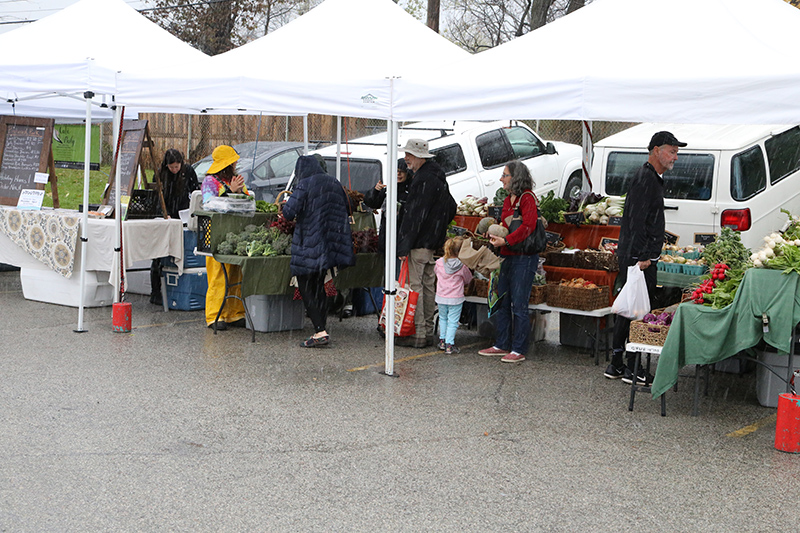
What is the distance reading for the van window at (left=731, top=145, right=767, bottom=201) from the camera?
1070 centimetres

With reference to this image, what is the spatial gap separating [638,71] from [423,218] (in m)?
2.97

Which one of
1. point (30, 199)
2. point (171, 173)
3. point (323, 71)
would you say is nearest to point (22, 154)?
point (30, 199)

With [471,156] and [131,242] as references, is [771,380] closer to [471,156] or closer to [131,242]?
[131,242]

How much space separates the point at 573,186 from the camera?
16016 mm

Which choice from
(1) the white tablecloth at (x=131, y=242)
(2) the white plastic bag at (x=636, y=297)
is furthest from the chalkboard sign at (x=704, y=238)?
(1) the white tablecloth at (x=131, y=242)

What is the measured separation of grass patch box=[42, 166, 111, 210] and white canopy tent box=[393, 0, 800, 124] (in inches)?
654

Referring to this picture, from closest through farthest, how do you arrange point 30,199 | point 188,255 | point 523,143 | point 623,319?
point 623,319 → point 188,255 → point 30,199 → point 523,143

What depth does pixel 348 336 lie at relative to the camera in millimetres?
9758

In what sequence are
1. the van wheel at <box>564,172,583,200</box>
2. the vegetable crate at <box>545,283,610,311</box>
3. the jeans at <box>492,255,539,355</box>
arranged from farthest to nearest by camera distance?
the van wheel at <box>564,172,583,200</box> → the vegetable crate at <box>545,283,610,311</box> → the jeans at <box>492,255,539,355</box>

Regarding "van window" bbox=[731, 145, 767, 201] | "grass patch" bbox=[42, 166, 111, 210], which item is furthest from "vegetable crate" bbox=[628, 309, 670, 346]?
"grass patch" bbox=[42, 166, 111, 210]

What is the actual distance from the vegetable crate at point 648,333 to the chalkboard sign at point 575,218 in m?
2.99

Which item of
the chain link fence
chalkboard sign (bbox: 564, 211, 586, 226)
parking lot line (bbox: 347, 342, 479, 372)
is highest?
the chain link fence

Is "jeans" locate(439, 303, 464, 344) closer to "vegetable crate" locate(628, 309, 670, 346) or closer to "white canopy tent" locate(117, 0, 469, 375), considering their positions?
"white canopy tent" locate(117, 0, 469, 375)

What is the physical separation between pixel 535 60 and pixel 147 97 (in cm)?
403
